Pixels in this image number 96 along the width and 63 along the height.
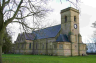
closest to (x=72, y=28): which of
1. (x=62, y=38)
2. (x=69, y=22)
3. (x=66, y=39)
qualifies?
(x=69, y=22)

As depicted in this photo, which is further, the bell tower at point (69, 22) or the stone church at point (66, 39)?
the bell tower at point (69, 22)

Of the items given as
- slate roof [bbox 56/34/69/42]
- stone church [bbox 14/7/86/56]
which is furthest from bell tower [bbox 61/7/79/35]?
slate roof [bbox 56/34/69/42]

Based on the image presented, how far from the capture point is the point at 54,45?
37281mm

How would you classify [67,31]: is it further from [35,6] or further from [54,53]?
[35,6]

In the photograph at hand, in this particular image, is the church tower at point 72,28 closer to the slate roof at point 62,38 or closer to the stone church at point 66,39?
the stone church at point 66,39

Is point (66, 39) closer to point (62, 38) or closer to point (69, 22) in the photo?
point (62, 38)

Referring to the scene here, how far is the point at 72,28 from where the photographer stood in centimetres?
3844

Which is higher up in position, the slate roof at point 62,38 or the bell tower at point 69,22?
the bell tower at point 69,22

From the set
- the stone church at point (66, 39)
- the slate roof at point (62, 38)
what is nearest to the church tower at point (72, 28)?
the stone church at point (66, 39)

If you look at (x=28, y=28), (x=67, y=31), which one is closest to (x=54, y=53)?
(x=67, y=31)

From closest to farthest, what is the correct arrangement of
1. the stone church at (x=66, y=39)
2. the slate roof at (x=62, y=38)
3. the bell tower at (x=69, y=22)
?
the stone church at (x=66, y=39)
the slate roof at (x=62, y=38)
the bell tower at (x=69, y=22)

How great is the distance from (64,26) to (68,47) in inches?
318

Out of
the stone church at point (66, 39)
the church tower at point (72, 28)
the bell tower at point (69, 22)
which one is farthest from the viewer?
the bell tower at point (69, 22)

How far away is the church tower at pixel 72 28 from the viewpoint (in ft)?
123
